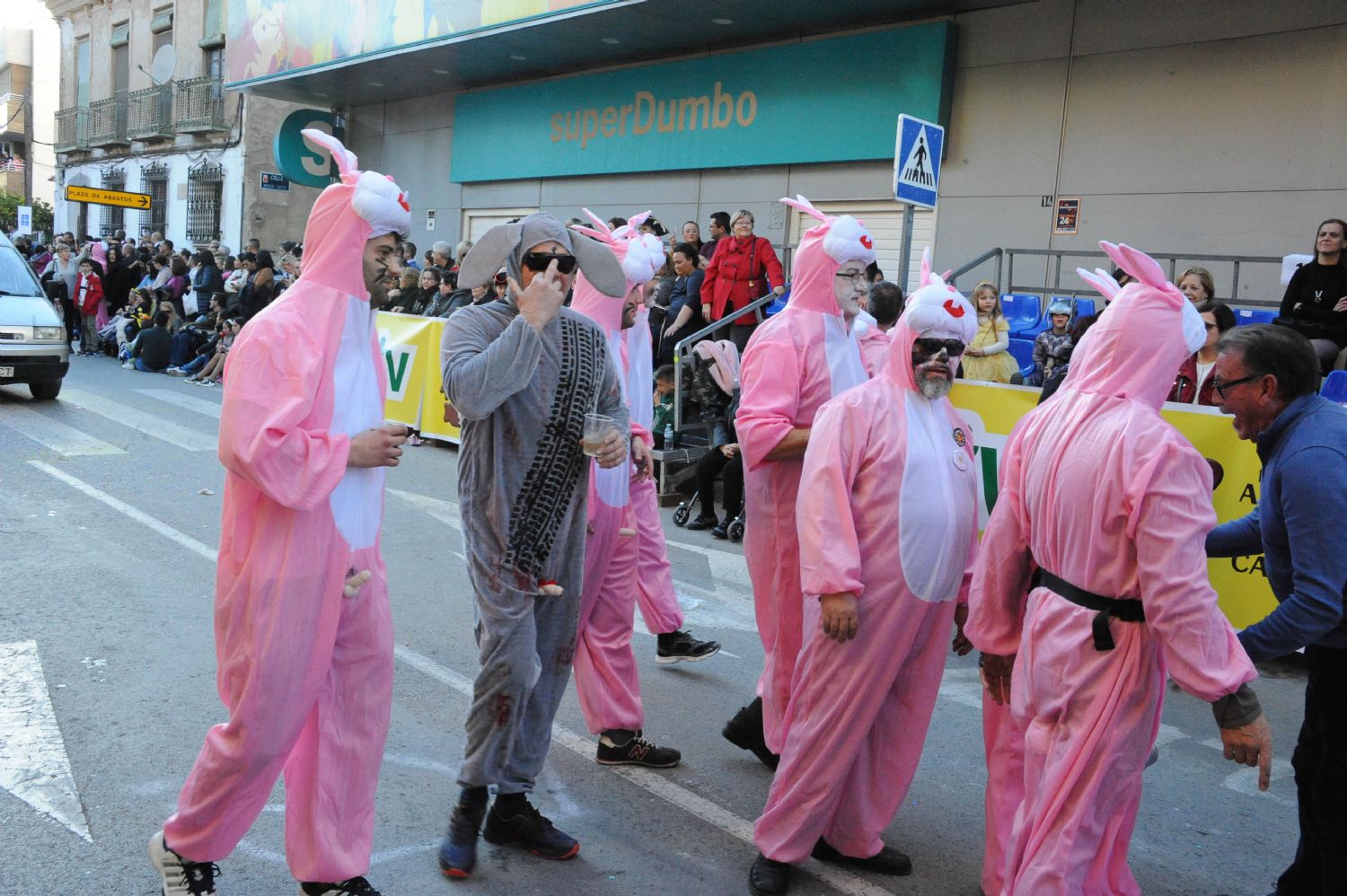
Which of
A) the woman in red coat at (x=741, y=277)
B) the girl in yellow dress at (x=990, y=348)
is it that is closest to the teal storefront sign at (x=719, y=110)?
the woman in red coat at (x=741, y=277)

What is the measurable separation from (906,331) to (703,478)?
240 inches

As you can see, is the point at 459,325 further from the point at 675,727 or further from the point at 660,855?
the point at 675,727

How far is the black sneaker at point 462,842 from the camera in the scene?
3.63 m

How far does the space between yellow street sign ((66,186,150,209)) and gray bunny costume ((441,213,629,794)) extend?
29.2 m

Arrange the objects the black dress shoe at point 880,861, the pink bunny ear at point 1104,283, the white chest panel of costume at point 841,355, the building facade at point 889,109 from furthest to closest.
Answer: the building facade at point 889,109
the white chest panel of costume at point 841,355
the black dress shoe at point 880,861
the pink bunny ear at point 1104,283

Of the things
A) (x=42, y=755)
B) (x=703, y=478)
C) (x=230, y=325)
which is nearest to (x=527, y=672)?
(x=42, y=755)

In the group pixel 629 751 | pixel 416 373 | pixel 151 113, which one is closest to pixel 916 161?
pixel 629 751

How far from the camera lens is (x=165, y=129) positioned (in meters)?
32.2

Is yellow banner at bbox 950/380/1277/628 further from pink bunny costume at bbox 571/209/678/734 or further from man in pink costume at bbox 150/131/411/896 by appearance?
man in pink costume at bbox 150/131/411/896

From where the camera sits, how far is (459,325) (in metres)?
3.58

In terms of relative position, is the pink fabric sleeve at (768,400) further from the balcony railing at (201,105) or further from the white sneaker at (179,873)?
the balcony railing at (201,105)

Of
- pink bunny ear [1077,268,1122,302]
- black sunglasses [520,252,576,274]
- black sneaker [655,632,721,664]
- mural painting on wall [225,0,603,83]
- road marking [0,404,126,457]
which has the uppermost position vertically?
mural painting on wall [225,0,603,83]

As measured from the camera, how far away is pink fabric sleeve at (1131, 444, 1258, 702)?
2771 millimetres

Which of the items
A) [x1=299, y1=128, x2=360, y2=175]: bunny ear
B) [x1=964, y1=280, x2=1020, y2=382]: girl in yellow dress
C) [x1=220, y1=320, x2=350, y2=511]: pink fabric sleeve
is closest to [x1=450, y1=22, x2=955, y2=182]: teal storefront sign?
[x1=964, y1=280, x2=1020, y2=382]: girl in yellow dress
